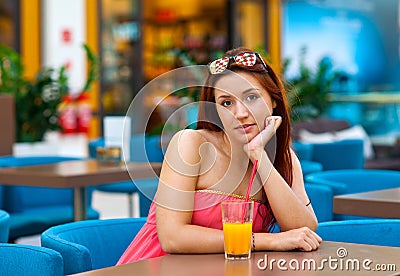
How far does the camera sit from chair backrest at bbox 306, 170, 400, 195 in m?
3.66

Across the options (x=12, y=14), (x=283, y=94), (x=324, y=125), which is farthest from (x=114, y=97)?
(x=283, y=94)

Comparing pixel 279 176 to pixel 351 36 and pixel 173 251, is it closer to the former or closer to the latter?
pixel 173 251

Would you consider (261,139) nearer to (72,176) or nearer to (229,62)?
(229,62)

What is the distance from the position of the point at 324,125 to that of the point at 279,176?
585 centimetres

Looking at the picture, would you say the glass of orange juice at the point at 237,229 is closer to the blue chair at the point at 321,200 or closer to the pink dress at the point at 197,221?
the pink dress at the point at 197,221

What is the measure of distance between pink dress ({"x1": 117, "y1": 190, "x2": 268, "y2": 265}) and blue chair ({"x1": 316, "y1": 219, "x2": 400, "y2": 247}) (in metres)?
0.30

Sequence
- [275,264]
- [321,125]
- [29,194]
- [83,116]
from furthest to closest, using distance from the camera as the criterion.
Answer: [83,116] → [321,125] → [29,194] → [275,264]

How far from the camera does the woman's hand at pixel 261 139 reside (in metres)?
2.04

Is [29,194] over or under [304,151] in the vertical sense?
under

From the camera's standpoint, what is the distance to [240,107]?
203 cm

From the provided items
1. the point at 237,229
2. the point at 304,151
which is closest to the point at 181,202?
the point at 237,229

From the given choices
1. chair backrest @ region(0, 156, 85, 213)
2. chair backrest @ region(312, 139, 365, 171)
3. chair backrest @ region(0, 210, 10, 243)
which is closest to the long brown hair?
chair backrest @ region(0, 210, 10, 243)

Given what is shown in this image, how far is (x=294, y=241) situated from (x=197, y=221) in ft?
0.86

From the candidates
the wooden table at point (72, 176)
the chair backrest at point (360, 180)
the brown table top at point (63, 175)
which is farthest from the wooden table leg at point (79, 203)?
the chair backrest at point (360, 180)
